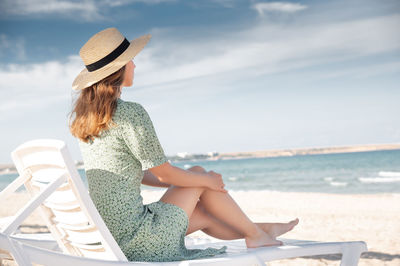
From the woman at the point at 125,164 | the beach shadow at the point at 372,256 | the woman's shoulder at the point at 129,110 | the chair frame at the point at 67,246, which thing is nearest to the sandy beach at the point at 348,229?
the beach shadow at the point at 372,256

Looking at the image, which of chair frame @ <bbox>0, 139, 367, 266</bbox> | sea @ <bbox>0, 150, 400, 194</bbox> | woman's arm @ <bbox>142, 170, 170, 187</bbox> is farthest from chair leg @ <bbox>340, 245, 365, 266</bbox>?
sea @ <bbox>0, 150, 400, 194</bbox>

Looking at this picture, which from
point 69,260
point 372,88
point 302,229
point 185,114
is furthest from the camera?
point 372,88

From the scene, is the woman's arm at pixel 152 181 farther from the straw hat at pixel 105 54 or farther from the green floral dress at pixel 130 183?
the straw hat at pixel 105 54

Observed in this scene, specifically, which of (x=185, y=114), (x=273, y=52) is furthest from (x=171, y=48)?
(x=273, y=52)

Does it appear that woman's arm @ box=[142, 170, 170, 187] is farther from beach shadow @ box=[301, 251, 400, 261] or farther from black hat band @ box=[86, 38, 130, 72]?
beach shadow @ box=[301, 251, 400, 261]

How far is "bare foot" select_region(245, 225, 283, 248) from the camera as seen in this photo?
2.31m

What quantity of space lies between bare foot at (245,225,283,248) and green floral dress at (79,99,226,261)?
418 mm

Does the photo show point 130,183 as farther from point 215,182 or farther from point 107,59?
point 107,59

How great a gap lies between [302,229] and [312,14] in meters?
39.6

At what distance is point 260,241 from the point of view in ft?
7.63

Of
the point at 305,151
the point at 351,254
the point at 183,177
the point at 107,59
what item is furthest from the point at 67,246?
the point at 305,151

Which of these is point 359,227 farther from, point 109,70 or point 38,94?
point 38,94

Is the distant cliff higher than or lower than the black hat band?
lower

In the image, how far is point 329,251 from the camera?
225 cm
